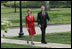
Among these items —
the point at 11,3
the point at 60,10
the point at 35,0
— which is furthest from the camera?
the point at 35,0

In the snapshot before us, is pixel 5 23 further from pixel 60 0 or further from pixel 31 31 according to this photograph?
pixel 60 0

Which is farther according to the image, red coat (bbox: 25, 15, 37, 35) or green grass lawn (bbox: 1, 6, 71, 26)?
green grass lawn (bbox: 1, 6, 71, 26)

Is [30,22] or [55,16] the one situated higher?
[30,22]

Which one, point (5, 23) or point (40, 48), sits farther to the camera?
point (40, 48)

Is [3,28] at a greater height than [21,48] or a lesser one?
greater

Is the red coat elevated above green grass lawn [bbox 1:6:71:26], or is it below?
above

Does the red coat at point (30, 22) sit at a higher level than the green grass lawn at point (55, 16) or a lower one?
higher

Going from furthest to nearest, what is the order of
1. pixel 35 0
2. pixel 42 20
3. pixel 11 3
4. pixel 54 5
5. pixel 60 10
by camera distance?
pixel 35 0, pixel 11 3, pixel 54 5, pixel 60 10, pixel 42 20

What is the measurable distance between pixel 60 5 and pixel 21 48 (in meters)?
42.1

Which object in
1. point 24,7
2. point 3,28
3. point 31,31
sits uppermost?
point 3,28

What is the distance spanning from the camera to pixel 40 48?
11.1m

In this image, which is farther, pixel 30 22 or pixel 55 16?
pixel 55 16

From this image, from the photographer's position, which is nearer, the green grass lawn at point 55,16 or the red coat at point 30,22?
the red coat at point 30,22

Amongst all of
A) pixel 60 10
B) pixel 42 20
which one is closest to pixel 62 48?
pixel 42 20
